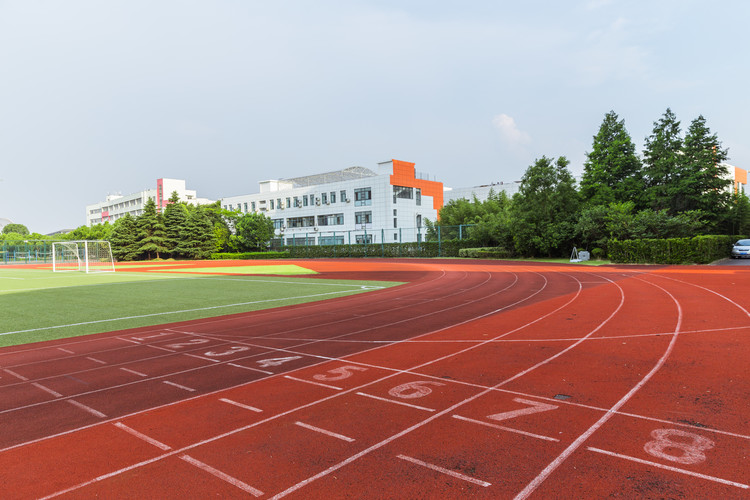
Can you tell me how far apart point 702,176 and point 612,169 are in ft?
22.1

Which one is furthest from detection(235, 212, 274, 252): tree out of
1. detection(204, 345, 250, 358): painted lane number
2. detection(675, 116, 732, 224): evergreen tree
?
detection(204, 345, 250, 358): painted lane number

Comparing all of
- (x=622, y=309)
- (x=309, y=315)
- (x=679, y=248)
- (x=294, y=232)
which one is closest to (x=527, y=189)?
(x=679, y=248)

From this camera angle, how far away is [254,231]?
60.3 metres

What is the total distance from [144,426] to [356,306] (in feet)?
28.7

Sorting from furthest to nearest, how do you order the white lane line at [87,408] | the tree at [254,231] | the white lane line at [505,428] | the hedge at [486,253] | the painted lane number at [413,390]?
the tree at [254,231] → the hedge at [486,253] → the painted lane number at [413,390] → the white lane line at [87,408] → the white lane line at [505,428]

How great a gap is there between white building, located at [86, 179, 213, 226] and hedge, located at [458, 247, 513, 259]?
67.3 metres

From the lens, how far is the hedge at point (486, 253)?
3856 centimetres

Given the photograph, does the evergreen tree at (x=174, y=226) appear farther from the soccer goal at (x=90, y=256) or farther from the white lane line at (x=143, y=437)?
the white lane line at (x=143, y=437)

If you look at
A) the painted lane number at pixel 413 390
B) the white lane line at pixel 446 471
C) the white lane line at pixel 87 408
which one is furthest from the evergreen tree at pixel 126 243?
the white lane line at pixel 446 471

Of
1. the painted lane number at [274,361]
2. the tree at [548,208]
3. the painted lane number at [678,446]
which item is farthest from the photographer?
the tree at [548,208]

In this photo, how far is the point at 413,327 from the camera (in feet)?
32.0

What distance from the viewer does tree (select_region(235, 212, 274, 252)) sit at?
60.5 metres

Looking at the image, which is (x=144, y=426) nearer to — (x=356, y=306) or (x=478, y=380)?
(x=478, y=380)

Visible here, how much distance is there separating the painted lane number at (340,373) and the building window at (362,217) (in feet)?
189
